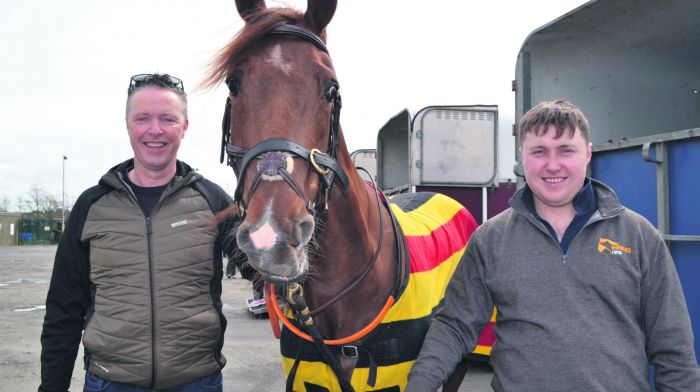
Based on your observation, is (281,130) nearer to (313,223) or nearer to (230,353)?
(313,223)

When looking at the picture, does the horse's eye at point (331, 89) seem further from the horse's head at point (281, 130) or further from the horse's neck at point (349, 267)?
the horse's neck at point (349, 267)

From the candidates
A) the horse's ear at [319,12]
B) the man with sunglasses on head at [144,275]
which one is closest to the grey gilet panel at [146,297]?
the man with sunglasses on head at [144,275]

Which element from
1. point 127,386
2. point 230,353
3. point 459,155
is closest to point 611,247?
point 127,386

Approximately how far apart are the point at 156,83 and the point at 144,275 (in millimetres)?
927

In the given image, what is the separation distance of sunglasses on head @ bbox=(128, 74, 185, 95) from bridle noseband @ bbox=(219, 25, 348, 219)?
0.52 m

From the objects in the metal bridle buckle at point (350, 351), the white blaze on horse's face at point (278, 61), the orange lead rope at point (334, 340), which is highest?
the white blaze on horse's face at point (278, 61)

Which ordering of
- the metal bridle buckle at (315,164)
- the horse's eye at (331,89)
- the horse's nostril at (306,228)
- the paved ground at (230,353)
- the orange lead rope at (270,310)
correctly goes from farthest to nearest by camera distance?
the paved ground at (230,353) < the orange lead rope at (270,310) < the horse's eye at (331,89) < the metal bridle buckle at (315,164) < the horse's nostril at (306,228)

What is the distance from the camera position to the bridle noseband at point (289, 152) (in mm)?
1764

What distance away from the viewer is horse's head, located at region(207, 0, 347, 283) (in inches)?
64.9

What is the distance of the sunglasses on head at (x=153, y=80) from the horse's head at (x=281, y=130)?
40 cm

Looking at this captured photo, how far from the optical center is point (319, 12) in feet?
7.38

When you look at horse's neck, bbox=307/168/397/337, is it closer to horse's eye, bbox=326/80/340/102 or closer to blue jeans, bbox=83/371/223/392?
horse's eye, bbox=326/80/340/102

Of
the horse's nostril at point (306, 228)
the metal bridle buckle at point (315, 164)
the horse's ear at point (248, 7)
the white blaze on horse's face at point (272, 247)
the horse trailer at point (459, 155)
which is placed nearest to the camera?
the white blaze on horse's face at point (272, 247)

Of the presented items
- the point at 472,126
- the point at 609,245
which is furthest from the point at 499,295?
the point at 472,126
